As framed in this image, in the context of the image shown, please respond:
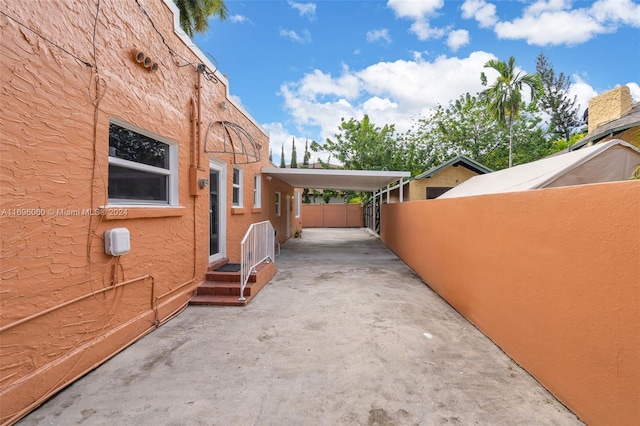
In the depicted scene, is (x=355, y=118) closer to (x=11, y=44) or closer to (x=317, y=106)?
(x=317, y=106)

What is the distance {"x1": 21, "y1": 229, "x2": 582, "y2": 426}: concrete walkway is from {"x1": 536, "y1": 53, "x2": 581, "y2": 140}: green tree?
119 ft

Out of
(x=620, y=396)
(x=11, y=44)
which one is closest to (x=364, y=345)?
(x=620, y=396)

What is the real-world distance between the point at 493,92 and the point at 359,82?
26.9ft

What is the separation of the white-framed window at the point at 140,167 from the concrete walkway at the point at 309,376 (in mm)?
1825

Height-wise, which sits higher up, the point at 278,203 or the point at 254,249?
the point at 278,203

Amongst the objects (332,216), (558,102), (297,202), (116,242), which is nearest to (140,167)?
(116,242)

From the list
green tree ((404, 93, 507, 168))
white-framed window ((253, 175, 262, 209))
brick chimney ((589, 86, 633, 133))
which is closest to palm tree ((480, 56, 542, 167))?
green tree ((404, 93, 507, 168))

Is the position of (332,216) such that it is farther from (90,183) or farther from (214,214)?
(90,183)

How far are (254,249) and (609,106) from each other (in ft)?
37.7

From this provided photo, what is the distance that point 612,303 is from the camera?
1955mm

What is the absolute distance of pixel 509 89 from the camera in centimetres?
1537

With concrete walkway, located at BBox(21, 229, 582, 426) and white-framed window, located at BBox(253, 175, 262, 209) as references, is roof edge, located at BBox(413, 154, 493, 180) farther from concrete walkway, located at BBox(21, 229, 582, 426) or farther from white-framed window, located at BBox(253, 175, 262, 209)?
concrete walkway, located at BBox(21, 229, 582, 426)

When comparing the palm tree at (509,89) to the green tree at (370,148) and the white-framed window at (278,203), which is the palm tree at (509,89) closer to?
the green tree at (370,148)

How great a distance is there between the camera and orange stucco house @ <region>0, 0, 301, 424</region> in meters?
2.27
